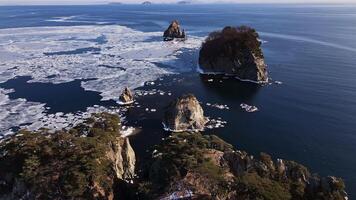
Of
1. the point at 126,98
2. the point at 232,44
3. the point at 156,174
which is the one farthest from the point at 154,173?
the point at 232,44

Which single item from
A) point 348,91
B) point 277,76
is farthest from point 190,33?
point 348,91

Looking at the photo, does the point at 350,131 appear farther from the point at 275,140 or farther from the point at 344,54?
the point at 344,54

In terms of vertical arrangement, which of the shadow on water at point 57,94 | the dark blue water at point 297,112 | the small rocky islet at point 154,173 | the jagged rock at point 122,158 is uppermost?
the small rocky islet at point 154,173

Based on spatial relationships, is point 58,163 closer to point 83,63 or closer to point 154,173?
point 154,173

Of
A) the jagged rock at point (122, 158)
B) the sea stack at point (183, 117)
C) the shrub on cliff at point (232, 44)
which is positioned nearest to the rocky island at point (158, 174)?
the jagged rock at point (122, 158)

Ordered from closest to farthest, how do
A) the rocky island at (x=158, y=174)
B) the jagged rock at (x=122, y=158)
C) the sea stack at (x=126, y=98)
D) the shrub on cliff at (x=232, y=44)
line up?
the rocky island at (x=158, y=174)
the jagged rock at (x=122, y=158)
the sea stack at (x=126, y=98)
the shrub on cliff at (x=232, y=44)

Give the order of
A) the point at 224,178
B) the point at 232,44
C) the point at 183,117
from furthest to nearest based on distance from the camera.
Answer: the point at 232,44
the point at 183,117
the point at 224,178

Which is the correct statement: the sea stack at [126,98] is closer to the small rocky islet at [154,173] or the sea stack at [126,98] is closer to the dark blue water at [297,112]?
the dark blue water at [297,112]
